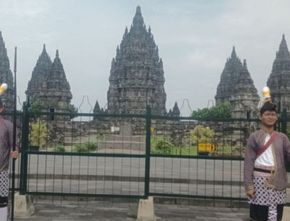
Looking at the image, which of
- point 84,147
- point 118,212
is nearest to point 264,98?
point 118,212

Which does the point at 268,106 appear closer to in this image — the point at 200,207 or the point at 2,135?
the point at 2,135

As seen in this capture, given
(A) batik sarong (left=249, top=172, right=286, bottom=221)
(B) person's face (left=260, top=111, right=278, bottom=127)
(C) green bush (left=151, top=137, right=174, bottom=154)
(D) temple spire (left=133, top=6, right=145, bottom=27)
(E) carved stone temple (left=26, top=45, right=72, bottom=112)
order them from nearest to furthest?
(A) batik sarong (left=249, top=172, right=286, bottom=221) < (B) person's face (left=260, top=111, right=278, bottom=127) < (C) green bush (left=151, top=137, right=174, bottom=154) < (E) carved stone temple (left=26, top=45, right=72, bottom=112) < (D) temple spire (left=133, top=6, right=145, bottom=27)

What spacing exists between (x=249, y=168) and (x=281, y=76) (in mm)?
58563

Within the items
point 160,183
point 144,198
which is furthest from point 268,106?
point 160,183

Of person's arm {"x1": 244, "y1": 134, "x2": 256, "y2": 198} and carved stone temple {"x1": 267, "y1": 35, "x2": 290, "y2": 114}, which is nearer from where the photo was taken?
person's arm {"x1": 244, "y1": 134, "x2": 256, "y2": 198}

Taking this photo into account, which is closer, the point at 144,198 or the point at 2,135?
the point at 2,135

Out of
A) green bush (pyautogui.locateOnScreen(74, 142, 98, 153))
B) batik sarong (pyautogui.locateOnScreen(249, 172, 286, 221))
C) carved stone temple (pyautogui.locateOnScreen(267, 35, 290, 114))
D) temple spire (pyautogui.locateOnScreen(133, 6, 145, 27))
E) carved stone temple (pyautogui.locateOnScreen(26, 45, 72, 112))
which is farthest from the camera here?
temple spire (pyautogui.locateOnScreen(133, 6, 145, 27))

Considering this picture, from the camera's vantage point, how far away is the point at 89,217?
7.58 metres

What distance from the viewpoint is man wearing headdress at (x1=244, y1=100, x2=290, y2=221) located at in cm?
460

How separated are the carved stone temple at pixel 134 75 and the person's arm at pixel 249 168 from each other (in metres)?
47.1

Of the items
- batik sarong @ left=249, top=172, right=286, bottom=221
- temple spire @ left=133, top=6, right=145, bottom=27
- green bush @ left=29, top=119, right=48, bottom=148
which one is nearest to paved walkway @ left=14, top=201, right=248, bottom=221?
batik sarong @ left=249, top=172, right=286, bottom=221

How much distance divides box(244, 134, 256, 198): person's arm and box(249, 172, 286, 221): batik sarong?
7cm

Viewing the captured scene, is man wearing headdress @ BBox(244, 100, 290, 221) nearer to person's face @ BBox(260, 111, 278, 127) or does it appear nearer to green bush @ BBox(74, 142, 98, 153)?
person's face @ BBox(260, 111, 278, 127)

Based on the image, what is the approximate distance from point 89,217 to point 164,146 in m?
12.3
